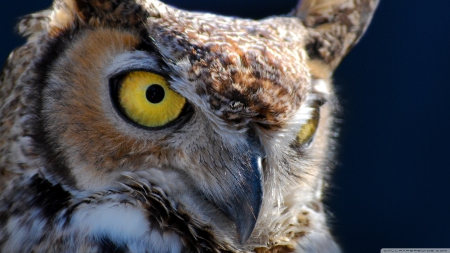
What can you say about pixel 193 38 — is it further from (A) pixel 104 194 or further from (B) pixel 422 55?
(B) pixel 422 55

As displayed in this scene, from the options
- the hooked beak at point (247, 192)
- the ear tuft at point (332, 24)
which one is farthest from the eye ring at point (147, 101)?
the ear tuft at point (332, 24)

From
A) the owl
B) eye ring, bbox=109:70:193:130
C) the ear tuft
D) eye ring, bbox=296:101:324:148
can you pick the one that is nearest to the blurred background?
the ear tuft

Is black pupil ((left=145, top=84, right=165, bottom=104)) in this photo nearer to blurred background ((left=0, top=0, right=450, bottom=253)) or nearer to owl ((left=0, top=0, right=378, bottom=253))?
owl ((left=0, top=0, right=378, bottom=253))

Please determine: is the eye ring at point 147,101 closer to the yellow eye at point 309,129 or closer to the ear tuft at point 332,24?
the yellow eye at point 309,129

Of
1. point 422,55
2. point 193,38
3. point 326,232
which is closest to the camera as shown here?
point 193,38

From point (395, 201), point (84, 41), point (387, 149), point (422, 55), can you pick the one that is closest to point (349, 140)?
point (387, 149)

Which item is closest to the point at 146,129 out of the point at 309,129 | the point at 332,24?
the point at 309,129
